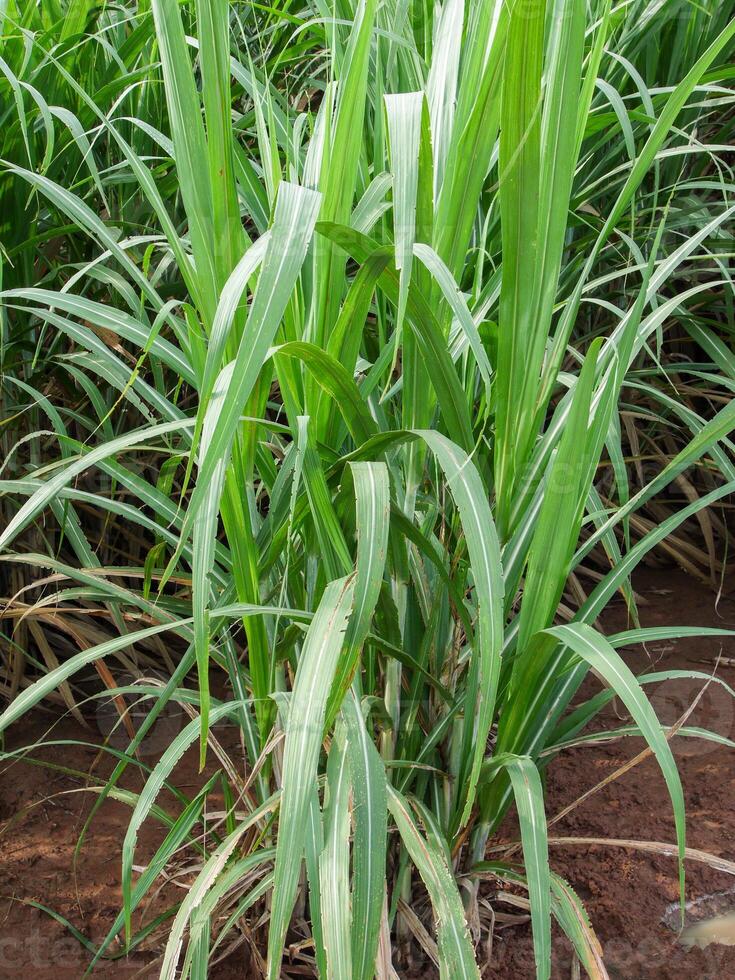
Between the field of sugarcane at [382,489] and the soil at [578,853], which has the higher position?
the field of sugarcane at [382,489]

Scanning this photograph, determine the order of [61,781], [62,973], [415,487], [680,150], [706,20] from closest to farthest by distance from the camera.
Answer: [415,487]
[62,973]
[680,150]
[61,781]
[706,20]

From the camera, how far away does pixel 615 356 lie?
27.0 inches

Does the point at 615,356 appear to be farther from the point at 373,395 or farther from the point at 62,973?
the point at 62,973

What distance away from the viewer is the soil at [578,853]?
0.88 m

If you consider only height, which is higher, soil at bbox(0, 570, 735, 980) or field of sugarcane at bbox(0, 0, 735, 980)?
field of sugarcane at bbox(0, 0, 735, 980)

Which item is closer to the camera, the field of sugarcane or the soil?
the field of sugarcane

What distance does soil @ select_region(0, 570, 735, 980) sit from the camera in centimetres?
88

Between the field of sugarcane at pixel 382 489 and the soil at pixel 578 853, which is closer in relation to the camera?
the field of sugarcane at pixel 382 489

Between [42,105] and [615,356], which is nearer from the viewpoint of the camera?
[615,356]

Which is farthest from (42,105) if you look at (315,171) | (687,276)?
(687,276)

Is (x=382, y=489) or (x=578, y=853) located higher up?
(x=382, y=489)

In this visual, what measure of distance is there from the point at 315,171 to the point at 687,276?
2.71 feet

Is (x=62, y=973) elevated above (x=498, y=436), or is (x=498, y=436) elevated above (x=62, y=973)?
(x=498, y=436)

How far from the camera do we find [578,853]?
3.24 feet
